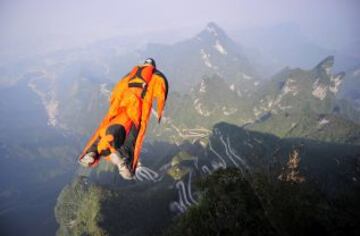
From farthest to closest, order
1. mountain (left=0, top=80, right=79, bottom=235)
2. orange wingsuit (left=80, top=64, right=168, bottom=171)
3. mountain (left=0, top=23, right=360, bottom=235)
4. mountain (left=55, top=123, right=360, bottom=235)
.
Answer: mountain (left=0, top=80, right=79, bottom=235) < mountain (left=0, top=23, right=360, bottom=235) < mountain (left=55, top=123, right=360, bottom=235) < orange wingsuit (left=80, top=64, right=168, bottom=171)

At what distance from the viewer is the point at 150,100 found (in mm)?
10141

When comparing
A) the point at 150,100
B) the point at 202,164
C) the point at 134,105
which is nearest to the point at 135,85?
the point at 150,100

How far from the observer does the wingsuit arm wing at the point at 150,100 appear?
9.44 metres

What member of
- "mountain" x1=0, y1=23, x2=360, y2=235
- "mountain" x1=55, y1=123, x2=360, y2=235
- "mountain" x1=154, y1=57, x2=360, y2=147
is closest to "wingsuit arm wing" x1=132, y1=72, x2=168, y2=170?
"mountain" x1=0, y1=23, x2=360, y2=235

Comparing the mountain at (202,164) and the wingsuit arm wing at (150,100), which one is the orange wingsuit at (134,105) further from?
the mountain at (202,164)

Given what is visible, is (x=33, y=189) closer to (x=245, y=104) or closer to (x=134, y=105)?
(x=245, y=104)

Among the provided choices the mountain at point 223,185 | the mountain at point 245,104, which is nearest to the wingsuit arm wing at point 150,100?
the mountain at point 223,185

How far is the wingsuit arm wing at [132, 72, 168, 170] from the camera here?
31.0ft

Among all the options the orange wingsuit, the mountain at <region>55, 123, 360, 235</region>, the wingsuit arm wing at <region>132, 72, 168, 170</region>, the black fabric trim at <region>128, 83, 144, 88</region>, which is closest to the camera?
the orange wingsuit

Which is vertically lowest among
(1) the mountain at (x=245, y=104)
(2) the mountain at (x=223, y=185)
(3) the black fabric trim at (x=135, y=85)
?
(1) the mountain at (x=245, y=104)

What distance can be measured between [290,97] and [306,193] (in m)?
180

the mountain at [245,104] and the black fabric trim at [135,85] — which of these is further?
the mountain at [245,104]

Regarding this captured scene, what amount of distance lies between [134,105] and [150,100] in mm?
977

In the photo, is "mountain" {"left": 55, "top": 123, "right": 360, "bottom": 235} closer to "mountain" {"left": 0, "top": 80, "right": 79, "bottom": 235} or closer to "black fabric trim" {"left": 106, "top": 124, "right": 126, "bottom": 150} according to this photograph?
Answer: "black fabric trim" {"left": 106, "top": 124, "right": 126, "bottom": 150}
